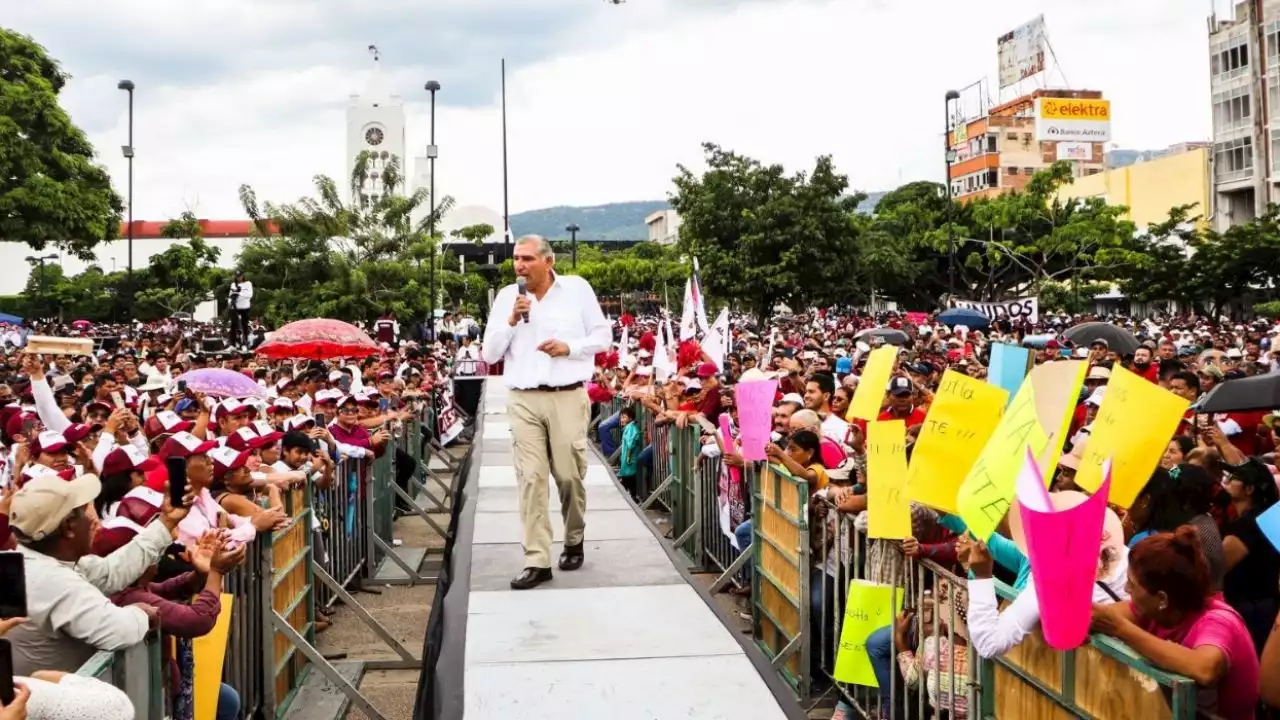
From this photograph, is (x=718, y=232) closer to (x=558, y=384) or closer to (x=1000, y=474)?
(x=558, y=384)

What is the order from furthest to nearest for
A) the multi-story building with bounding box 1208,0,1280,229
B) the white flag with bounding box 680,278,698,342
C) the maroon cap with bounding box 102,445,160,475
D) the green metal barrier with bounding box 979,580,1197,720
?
1. the multi-story building with bounding box 1208,0,1280,229
2. the white flag with bounding box 680,278,698,342
3. the maroon cap with bounding box 102,445,160,475
4. the green metal barrier with bounding box 979,580,1197,720

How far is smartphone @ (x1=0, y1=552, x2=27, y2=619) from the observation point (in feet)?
10.4

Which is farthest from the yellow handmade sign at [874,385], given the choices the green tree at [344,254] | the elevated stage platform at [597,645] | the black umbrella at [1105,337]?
the green tree at [344,254]

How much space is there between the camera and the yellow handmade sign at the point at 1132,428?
15.8 ft

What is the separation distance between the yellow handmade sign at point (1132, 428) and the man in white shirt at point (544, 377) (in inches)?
104

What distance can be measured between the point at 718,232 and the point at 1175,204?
34719 millimetres

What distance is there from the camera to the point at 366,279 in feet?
117

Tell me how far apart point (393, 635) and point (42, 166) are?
29.0 meters

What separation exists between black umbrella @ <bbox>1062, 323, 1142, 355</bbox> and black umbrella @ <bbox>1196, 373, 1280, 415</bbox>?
9.49 metres

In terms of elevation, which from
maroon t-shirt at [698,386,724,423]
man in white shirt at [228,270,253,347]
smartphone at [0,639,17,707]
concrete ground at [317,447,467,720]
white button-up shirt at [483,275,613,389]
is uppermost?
man in white shirt at [228,270,253,347]

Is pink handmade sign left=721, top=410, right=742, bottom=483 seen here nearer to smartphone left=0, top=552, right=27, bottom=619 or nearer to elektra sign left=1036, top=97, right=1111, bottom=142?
smartphone left=0, top=552, right=27, bottom=619

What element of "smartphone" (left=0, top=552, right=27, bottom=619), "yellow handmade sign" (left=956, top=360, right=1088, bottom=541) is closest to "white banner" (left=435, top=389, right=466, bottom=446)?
"yellow handmade sign" (left=956, top=360, right=1088, bottom=541)

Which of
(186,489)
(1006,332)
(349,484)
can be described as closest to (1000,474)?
(186,489)

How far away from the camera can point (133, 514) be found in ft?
16.5
